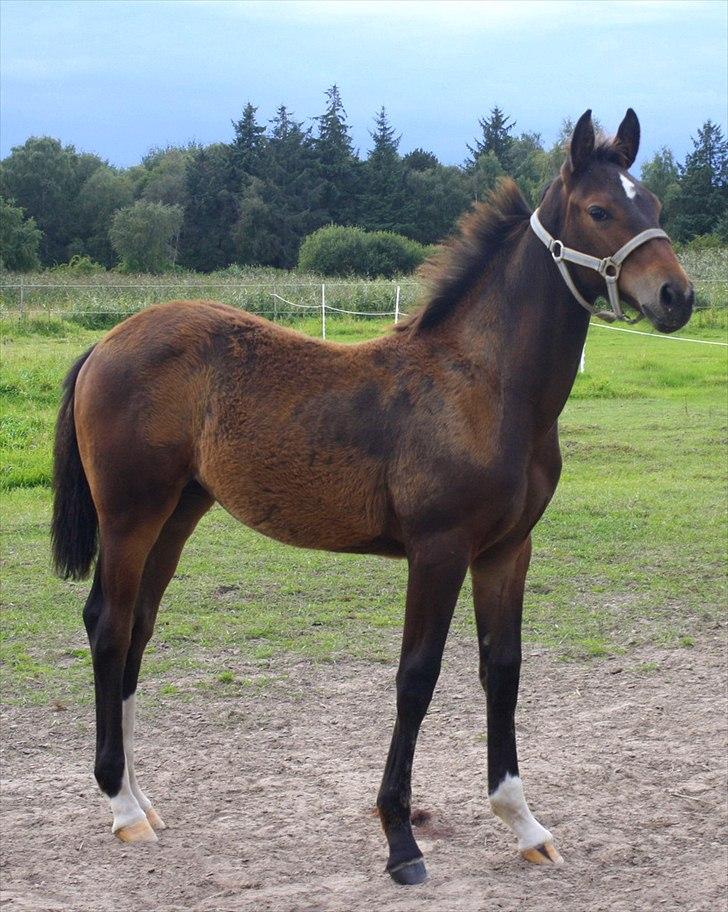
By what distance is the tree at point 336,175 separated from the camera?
46969 mm

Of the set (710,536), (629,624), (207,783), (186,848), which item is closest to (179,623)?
(207,783)

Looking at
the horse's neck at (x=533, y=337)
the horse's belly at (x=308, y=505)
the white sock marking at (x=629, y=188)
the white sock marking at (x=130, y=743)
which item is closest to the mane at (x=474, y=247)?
the horse's neck at (x=533, y=337)

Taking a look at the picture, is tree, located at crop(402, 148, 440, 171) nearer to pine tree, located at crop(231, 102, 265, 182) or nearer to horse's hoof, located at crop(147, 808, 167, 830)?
pine tree, located at crop(231, 102, 265, 182)

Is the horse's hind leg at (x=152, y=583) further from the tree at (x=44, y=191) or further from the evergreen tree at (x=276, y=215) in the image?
the tree at (x=44, y=191)

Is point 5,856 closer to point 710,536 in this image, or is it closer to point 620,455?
point 710,536

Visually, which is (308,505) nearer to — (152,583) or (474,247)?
(152,583)

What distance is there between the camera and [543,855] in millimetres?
3537

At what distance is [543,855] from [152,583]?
1.84 meters

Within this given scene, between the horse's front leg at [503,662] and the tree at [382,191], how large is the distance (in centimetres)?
4193

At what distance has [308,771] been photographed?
4172mm

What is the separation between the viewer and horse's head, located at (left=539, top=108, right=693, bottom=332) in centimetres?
307

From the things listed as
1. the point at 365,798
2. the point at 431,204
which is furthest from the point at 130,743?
the point at 431,204

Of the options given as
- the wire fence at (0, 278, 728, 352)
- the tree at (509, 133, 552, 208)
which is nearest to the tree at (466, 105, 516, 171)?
the tree at (509, 133, 552, 208)

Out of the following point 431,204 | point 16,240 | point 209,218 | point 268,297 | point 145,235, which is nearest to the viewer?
point 268,297
